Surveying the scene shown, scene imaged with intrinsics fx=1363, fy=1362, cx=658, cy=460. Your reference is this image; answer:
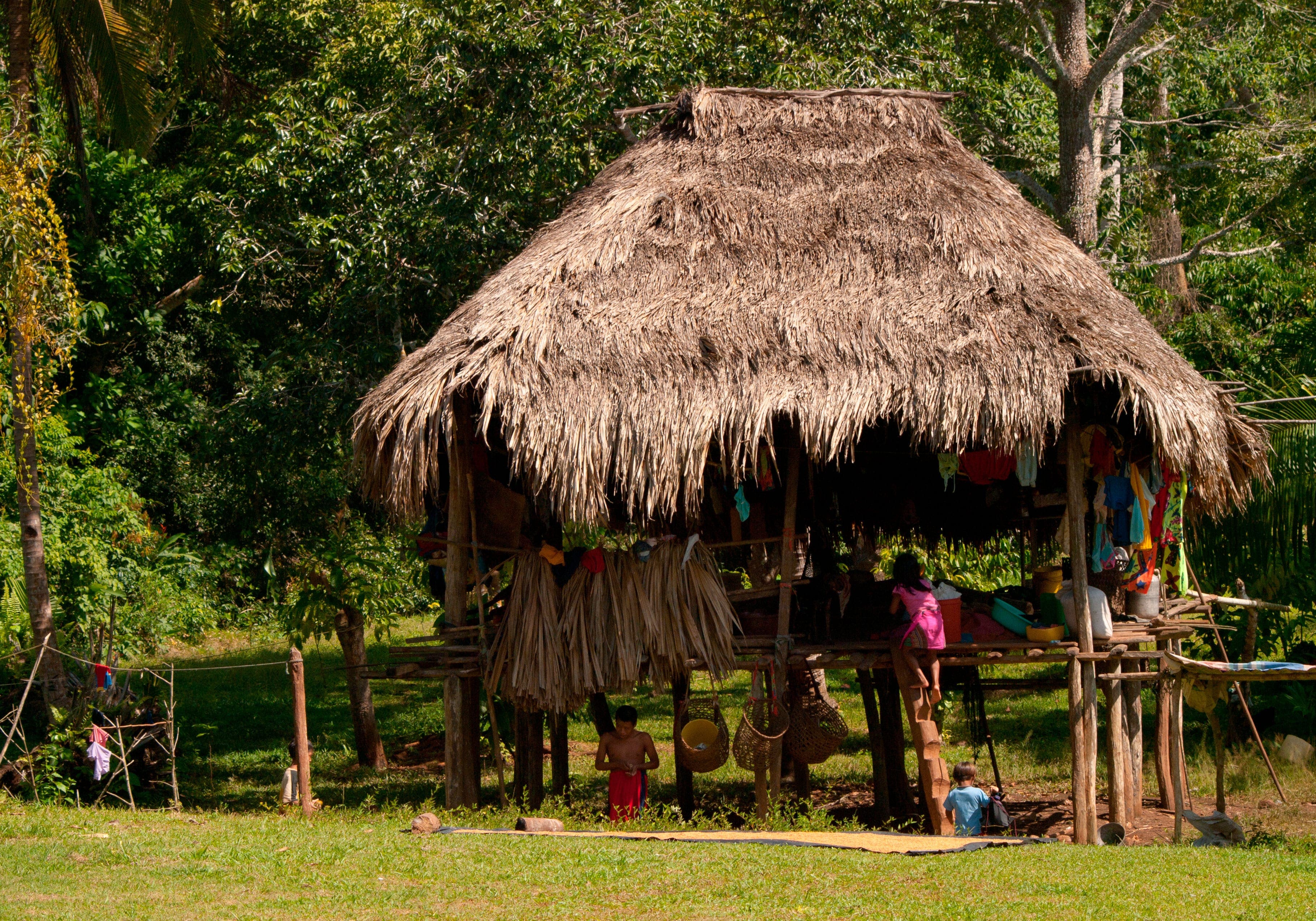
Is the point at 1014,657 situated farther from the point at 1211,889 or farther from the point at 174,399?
the point at 174,399

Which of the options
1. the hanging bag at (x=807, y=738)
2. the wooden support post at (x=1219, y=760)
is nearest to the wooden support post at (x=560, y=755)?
the hanging bag at (x=807, y=738)

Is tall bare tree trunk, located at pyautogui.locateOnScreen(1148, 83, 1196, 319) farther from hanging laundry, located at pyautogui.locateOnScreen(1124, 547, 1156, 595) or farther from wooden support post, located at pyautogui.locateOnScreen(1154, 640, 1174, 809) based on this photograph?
hanging laundry, located at pyautogui.locateOnScreen(1124, 547, 1156, 595)

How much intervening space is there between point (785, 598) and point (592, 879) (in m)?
2.84

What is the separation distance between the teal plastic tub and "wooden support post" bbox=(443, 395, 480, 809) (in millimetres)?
3759

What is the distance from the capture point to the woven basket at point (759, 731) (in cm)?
935

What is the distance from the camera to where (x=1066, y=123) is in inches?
643

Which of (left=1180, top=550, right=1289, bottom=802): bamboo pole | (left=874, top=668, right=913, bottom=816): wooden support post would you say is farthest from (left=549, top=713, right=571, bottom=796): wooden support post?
(left=1180, top=550, right=1289, bottom=802): bamboo pole

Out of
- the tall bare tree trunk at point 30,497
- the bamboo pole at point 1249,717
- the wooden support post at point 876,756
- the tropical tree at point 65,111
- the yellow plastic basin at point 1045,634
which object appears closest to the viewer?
the yellow plastic basin at point 1045,634

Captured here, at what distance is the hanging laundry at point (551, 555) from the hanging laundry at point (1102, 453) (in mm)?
3824

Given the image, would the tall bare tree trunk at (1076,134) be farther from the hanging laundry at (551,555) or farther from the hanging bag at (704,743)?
the hanging laundry at (551,555)

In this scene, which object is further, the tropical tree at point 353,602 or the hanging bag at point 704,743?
the tropical tree at point 353,602

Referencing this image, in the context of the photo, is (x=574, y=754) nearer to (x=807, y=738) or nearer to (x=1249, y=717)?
(x=807, y=738)

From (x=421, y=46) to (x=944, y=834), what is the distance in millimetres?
8534

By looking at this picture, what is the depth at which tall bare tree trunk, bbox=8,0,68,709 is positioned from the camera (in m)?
10.9
